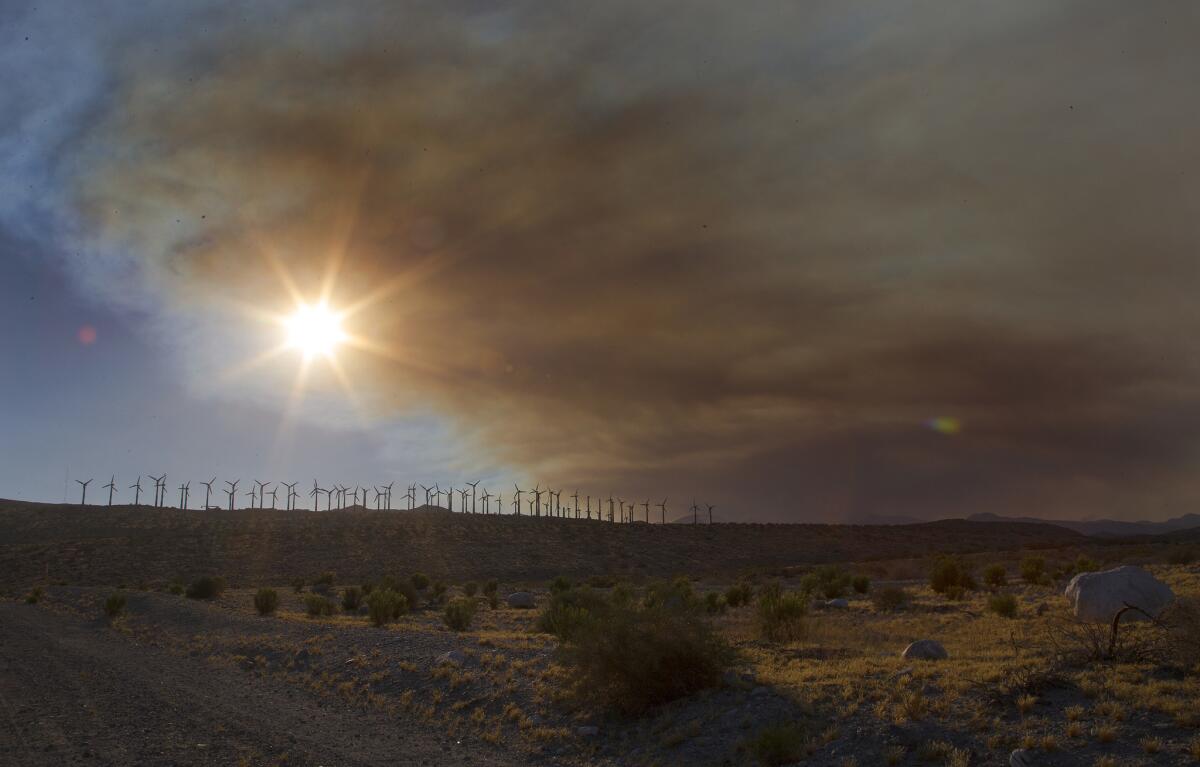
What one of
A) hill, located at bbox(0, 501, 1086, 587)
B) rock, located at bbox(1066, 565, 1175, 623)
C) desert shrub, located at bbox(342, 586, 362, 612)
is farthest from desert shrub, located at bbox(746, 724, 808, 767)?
hill, located at bbox(0, 501, 1086, 587)

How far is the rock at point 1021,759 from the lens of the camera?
43.6 feet

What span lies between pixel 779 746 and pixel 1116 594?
18.4 metres

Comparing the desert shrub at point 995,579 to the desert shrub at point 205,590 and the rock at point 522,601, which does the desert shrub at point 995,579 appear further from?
the desert shrub at point 205,590

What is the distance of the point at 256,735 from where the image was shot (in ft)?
61.0

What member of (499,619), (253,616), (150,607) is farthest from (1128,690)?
(150,607)

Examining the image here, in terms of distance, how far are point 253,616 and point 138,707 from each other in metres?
24.3

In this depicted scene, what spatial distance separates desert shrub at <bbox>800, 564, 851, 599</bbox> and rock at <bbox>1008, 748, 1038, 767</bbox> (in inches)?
1471

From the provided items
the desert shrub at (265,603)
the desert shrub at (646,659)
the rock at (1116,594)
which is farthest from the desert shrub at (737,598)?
the desert shrub at (265,603)

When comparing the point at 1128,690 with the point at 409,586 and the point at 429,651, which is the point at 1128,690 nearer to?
the point at 429,651

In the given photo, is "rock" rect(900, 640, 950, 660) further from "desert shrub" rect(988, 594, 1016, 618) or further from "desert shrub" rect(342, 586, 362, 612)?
"desert shrub" rect(342, 586, 362, 612)

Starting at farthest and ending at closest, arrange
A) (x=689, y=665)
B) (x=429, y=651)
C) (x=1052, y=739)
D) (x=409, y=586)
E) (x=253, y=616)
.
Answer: (x=409, y=586), (x=253, y=616), (x=429, y=651), (x=689, y=665), (x=1052, y=739)

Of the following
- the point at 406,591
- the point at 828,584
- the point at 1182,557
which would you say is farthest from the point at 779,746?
the point at 1182,557

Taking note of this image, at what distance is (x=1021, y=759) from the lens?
1335 centimetres

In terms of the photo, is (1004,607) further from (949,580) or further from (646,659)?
(646,659)
